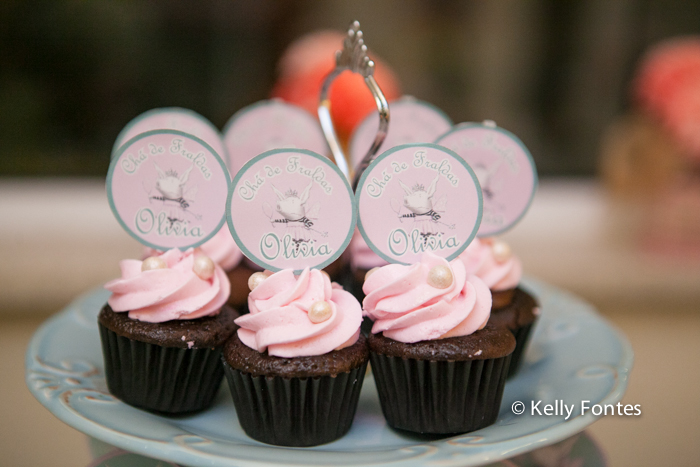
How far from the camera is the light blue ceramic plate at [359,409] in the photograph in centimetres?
130

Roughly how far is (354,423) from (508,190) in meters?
0.87

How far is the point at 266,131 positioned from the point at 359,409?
116 centimetres

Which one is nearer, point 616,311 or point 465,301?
point 465,301

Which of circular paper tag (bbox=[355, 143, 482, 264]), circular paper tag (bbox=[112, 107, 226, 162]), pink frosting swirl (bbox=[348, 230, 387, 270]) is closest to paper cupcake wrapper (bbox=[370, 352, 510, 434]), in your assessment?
circular paper tag (bbox=[355, 143, 482, 264])

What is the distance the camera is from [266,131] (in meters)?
2.36

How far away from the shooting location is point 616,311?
8.14ft

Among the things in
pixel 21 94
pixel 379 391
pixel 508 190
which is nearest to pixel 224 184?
pixel 379 391

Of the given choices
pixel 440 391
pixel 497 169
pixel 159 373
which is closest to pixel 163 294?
pixel 159 373

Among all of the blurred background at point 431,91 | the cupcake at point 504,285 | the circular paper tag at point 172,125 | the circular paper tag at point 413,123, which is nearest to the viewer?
the cupcake at point 504,285

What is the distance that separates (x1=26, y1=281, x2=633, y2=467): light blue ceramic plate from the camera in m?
1.30

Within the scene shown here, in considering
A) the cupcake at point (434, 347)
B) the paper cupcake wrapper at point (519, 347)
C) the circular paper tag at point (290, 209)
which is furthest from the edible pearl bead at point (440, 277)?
the paper cupcake wrapper at point (519, 347)

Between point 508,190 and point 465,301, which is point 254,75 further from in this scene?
point 465,301

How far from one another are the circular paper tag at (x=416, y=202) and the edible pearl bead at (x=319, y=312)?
23 cm

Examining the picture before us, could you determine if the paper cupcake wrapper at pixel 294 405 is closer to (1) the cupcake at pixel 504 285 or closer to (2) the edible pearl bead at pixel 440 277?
(2) the edible pearl bead at pixel 440 277
